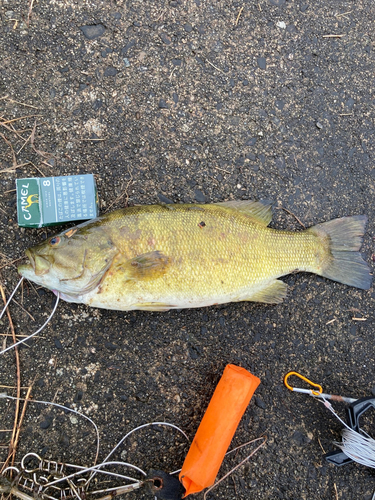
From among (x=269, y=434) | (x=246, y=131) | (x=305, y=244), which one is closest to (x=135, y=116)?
(x=246, y=131)

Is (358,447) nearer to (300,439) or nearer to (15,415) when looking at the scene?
(300,439)

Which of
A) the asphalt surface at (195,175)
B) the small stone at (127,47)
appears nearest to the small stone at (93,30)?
the asphalt surface at (195,175)

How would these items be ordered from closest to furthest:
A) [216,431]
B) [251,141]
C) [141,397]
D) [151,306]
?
[216,431], [151,306], [141,397], [251,141]

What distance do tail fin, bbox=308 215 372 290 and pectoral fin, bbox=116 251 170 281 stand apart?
55.5 inches

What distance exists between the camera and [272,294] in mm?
2717

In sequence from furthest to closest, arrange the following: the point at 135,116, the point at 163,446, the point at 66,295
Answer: the point at 135,116 → the point at 163,446 → the point at 66,295

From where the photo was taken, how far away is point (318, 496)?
9.18ft

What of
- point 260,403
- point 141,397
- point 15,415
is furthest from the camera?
point 260,403

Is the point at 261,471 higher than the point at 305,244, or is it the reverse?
the point at 305,244

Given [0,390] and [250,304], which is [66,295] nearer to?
[0,390]

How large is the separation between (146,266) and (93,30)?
2186 mm

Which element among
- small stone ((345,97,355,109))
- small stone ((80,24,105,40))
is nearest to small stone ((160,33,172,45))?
small stone ((80,24,105,40))

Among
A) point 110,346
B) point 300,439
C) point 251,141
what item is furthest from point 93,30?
point 300,439

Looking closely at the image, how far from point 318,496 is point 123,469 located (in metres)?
1.73
